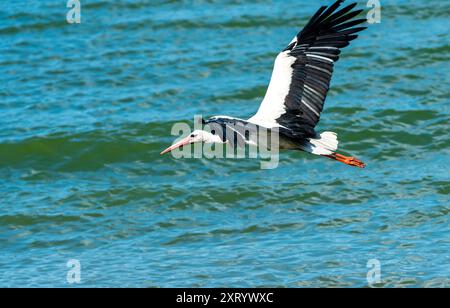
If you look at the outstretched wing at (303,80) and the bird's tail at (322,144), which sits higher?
the outstretched wing at (303,80)

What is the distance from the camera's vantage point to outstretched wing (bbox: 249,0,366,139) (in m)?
12.7

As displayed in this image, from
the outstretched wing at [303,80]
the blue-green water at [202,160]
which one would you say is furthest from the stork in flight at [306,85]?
the blue-green water at [202,160]

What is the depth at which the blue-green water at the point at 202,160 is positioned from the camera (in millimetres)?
13773

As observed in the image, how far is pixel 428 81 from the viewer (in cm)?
1903

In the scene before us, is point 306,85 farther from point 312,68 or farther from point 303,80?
point 312,68

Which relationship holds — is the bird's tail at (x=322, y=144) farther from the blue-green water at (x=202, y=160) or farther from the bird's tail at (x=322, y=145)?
the blue-green water at (x=202, y=160)

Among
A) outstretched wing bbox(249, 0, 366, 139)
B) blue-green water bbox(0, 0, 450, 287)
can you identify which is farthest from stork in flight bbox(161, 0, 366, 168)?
blue-green water bbox(0, 0, 450, 287)

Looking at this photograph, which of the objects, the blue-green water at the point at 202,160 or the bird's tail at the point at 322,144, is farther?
the blue-green water at the point at 202,160

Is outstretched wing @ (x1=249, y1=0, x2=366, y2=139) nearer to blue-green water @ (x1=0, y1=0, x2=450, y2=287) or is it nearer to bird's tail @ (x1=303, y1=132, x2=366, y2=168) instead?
bird's tail @ (x1=303, y1=132, x2=366, y2=168)

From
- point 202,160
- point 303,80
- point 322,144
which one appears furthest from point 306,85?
point 202,160

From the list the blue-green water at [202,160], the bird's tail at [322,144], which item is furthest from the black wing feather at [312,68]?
the blue-green water at [202,160]

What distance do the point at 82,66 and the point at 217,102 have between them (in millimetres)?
2979
